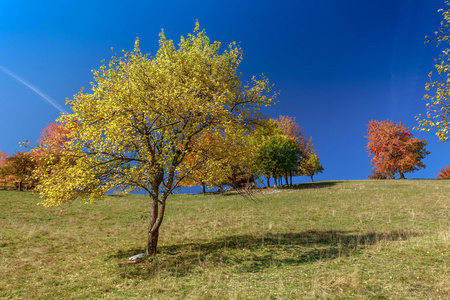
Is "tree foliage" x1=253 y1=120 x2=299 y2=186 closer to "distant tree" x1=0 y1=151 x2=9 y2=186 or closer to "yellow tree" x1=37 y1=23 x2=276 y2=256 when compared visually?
"yellow tree" x1=37 y1=23 x2=276 y2=256

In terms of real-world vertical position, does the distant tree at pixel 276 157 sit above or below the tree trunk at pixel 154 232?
above

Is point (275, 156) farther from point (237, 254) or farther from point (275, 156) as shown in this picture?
point (237, 254)

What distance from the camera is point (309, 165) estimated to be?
55656 mm

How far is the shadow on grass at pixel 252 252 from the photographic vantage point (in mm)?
11688

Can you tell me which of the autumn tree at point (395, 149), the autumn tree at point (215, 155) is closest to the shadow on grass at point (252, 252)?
the autumn tree at point (215, 155)

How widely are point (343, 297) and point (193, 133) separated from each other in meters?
9.03

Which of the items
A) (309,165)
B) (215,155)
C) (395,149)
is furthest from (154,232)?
(395,149)

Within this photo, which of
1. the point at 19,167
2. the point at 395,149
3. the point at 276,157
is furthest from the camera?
the point at 395,149

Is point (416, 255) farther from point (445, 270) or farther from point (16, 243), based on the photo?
point (16, 243)

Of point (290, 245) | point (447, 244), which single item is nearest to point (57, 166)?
point (290, 245)

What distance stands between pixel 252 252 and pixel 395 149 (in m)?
53.6

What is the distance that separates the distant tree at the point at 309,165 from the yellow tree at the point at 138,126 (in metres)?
42.1

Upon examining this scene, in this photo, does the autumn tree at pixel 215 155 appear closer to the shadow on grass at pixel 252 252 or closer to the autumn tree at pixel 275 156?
the shadow on grass at pixel 252 252

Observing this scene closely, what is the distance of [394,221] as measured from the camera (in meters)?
18.9
